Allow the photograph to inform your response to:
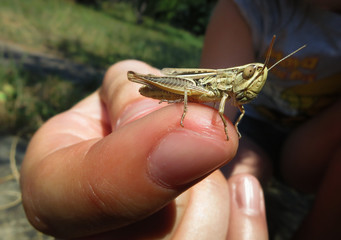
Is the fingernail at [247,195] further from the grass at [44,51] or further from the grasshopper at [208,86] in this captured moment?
the grass at [44,51]

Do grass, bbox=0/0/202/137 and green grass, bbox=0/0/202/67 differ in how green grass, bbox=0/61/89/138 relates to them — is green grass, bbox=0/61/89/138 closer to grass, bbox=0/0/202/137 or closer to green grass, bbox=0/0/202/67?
grass, bbox=0/0/202/137

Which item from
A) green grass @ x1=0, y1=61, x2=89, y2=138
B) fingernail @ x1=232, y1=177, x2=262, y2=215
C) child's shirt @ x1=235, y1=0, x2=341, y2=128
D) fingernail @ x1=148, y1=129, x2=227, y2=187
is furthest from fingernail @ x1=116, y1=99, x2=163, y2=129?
green grass @ x1=0, y1=61, x2=89, y2=138

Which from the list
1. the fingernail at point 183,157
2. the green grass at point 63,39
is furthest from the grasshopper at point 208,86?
the green grass at point 63,39

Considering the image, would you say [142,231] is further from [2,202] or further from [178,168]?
[2,202]

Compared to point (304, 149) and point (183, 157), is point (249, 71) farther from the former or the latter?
point (304, 149)

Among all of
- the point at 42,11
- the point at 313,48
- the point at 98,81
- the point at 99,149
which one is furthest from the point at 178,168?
the point at 42,11
